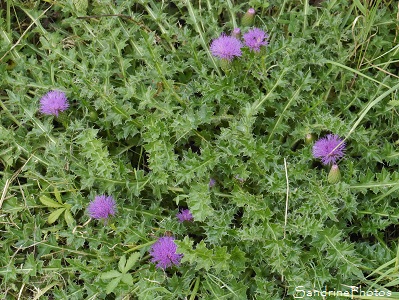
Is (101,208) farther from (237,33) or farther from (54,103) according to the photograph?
(237,33)

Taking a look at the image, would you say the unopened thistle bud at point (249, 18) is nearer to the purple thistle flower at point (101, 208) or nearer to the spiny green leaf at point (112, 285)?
the purple thistle flower at point (101, 208)

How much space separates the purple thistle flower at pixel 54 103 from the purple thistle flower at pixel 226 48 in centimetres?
79

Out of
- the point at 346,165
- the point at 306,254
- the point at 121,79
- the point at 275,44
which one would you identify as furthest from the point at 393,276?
the point at 121,79

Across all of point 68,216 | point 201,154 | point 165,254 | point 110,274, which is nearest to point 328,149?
point 201,154

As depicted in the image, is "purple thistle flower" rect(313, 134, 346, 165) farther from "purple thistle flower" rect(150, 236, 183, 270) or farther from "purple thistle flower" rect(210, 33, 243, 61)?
"purple thistle flower" rect(150, 236, 183, 270)

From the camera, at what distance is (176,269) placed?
2.44m

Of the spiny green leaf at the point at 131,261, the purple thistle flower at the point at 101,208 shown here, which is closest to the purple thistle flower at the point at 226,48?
the purple thistle flower at the point at 101,208

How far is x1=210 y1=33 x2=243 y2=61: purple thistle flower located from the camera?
8.29 feet

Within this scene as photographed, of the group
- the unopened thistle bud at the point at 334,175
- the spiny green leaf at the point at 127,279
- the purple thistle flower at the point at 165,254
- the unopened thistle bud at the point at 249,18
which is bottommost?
the purple thistle flower at the point at 165,254

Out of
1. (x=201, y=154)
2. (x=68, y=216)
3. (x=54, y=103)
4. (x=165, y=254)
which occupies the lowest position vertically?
(x=165, y=254)

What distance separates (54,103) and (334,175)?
1393 mm

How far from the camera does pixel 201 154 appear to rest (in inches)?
95.7

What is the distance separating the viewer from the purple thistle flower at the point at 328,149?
2416 millimetres

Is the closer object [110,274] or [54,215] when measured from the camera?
[110,274]
